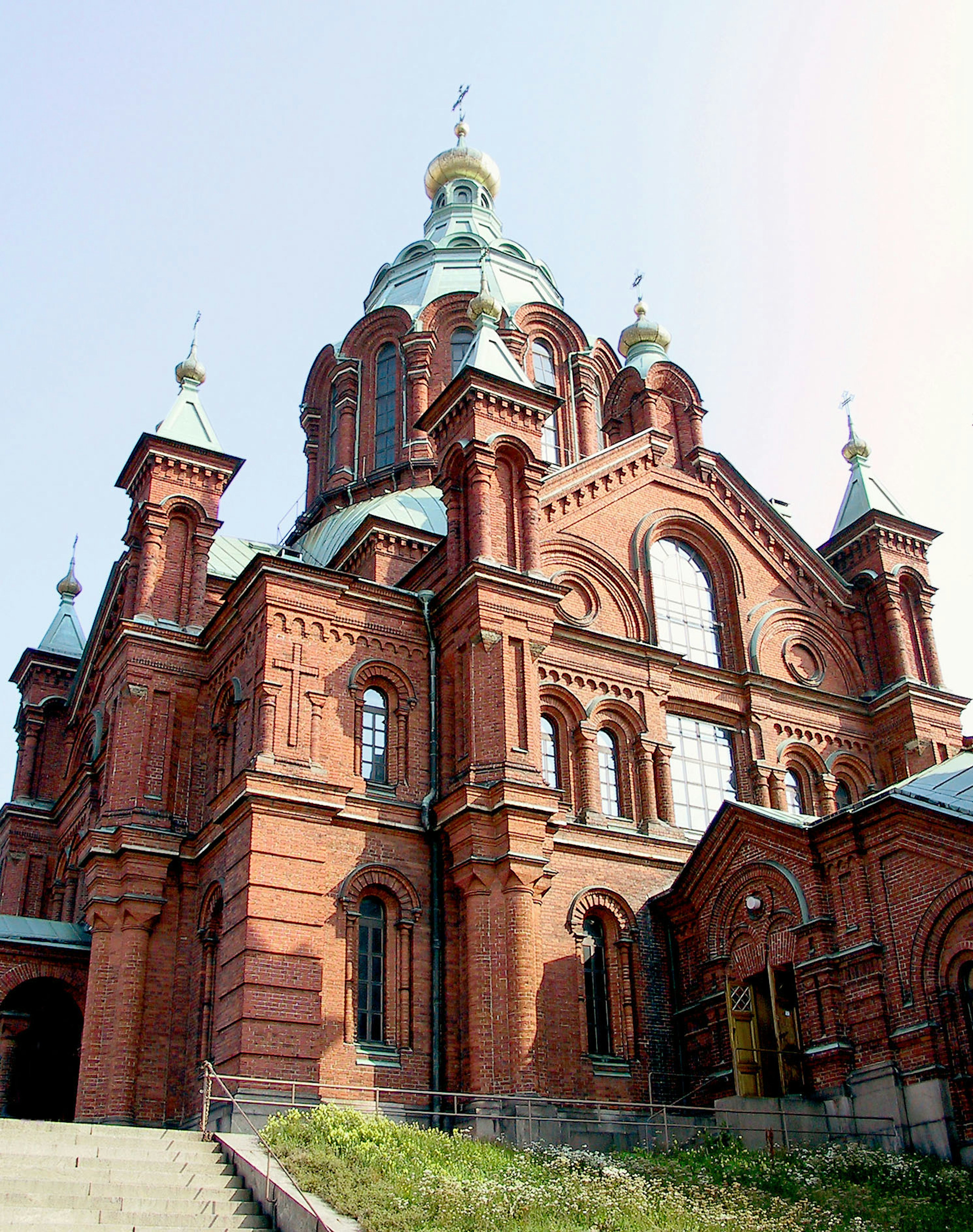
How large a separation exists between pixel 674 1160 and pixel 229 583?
14917 millimetres

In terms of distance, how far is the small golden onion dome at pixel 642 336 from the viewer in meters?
30.6

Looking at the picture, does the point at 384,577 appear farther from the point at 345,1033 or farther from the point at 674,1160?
the point at 674,1160

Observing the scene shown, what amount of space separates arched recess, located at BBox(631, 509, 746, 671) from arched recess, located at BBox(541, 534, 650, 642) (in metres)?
0.34

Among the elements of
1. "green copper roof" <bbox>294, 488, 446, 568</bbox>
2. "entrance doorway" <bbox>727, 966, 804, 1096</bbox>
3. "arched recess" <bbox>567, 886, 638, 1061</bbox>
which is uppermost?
"green copper roof" <bbox>294, 488, 446, 568</bbox>

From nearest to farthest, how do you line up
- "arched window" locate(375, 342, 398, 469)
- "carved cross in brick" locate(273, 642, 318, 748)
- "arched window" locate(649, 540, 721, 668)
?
"carved cross in brick" locate(273, 642, 318, 748) < "arched window" locate(649, 540, 721, 668) < "arched window" locate(375, 342, 398, 469)

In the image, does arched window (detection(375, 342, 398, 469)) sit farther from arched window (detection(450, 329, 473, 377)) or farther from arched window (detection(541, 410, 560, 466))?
arched window (detection(541, 410, 560, 466))

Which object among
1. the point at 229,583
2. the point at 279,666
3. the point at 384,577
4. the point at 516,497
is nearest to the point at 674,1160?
the point at 279,666

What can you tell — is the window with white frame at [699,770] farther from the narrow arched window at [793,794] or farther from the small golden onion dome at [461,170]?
the small golden onion dome at [461,170]

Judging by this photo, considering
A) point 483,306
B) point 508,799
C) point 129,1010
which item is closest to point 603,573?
point 483,306

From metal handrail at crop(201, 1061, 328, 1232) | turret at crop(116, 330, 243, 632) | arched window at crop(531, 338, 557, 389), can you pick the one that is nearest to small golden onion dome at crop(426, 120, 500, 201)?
arched window at crop(531, 338, 557, 389)

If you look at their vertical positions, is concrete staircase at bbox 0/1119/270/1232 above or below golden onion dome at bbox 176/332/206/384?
below

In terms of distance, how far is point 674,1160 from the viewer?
1633 centimetres

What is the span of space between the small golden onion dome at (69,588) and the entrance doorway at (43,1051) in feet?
41.0

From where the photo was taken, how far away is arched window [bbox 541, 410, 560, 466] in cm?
3397
